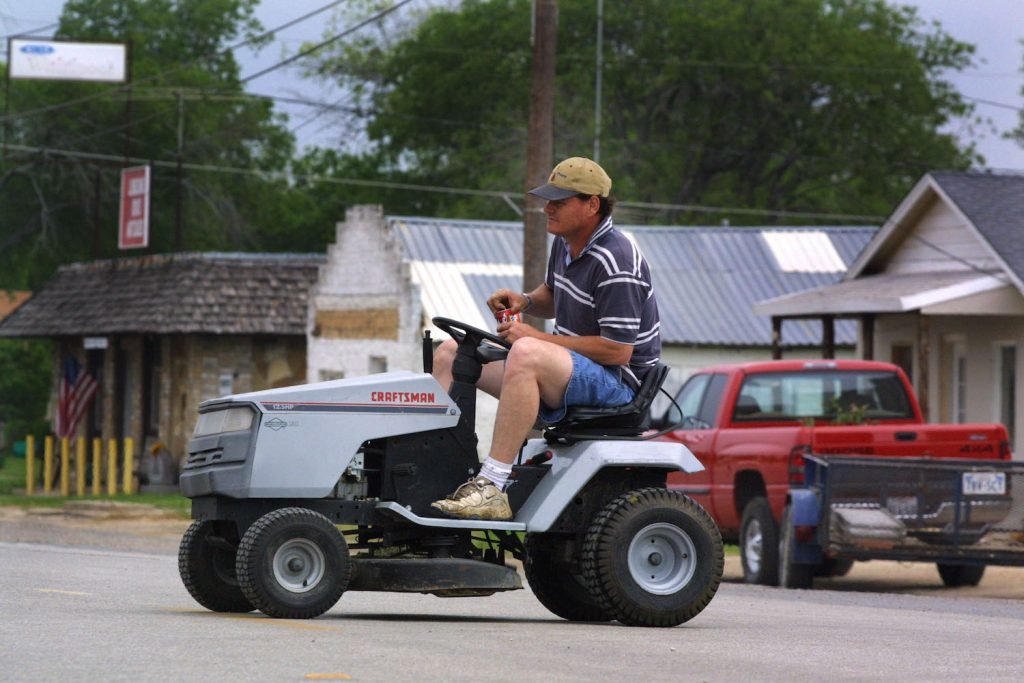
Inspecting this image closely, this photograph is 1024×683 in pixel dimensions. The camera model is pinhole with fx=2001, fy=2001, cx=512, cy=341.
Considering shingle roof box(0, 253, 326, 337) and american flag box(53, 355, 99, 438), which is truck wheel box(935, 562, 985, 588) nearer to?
shingle roof box(0, 253, 326, 337)

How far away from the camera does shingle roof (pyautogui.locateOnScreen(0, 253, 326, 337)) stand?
36.7 metres

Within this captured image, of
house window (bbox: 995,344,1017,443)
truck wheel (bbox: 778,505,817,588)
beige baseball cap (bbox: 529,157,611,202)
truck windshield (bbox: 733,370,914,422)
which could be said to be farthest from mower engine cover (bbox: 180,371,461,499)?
house window (bbox: 995,344,1017,443)

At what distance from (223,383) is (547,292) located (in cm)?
2807

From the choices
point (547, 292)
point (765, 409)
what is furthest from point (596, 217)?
point (765, 409)

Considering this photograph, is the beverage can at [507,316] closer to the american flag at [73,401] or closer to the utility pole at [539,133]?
the utility pole at [539,133]

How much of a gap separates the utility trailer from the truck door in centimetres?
244

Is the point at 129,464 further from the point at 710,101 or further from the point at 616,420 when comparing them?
the point at 710,101

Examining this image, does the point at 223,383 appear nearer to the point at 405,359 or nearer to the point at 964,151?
the point at 405,359

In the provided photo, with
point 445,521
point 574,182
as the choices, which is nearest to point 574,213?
point 574,182

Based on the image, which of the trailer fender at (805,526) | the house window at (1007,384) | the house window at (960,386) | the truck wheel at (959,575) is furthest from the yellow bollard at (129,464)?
the trailer fender at (805,526)

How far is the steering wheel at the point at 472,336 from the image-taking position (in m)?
9.40

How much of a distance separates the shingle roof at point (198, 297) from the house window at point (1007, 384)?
14.0 m

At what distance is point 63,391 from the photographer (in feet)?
133

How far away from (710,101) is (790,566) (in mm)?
46348
